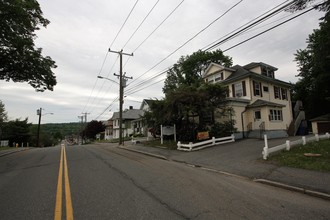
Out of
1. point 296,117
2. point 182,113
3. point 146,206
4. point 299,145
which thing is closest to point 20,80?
point 182,113

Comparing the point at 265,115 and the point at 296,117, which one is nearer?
the point at 265,115

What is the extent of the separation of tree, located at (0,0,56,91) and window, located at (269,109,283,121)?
71.5ft

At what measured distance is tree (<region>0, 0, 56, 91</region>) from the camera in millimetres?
15141

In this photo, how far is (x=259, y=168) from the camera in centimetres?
988

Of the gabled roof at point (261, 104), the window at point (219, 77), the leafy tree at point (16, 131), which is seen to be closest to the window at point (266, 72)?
the window at point (219, 77)

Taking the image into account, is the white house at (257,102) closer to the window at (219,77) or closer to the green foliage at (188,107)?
the window at (219,77)

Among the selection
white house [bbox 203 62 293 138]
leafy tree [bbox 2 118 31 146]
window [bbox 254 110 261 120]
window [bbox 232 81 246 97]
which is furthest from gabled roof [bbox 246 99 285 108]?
leafy tree [bbox 2 118 31 146]

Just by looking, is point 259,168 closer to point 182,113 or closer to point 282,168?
point 282,168

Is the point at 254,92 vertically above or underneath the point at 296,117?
above

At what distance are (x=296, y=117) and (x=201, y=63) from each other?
1929 cm

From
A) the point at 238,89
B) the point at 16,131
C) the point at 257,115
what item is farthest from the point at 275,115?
the point at 16,131

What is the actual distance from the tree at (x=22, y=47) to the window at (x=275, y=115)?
21.8 m

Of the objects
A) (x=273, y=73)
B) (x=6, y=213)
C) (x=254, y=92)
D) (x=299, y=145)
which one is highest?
(x=273, y=73)

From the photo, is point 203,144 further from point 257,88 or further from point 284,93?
point 284,93
